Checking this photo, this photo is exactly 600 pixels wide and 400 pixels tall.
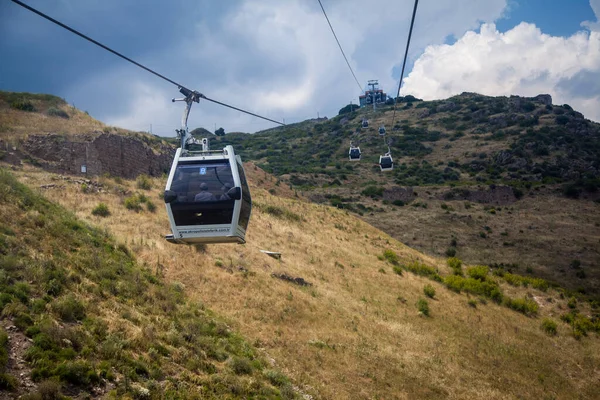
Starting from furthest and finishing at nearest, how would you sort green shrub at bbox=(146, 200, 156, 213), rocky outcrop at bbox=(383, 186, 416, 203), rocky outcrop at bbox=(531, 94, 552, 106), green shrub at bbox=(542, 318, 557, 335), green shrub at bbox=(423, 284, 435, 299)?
1. rocky outcrop at bbox=(531, 94, 552, 106)
2. rocky outcrop at bbox=(383, 186, 416, 203)
3. green shrub at bbox=(423, 284, 435, 299)
4. green shrub at bbox=(542, 318, 557, 335)
5. green shrub at bbox=(146, 200, 156, 213)

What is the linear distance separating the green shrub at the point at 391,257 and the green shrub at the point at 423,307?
913 centimetres

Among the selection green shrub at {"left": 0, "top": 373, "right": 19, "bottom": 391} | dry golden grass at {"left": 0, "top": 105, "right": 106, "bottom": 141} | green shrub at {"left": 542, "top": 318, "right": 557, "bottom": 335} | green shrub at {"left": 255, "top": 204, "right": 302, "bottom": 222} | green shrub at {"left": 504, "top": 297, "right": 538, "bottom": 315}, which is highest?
dry golden grass at {"left": 0, "top": 105, "right": 106, "bottom": 141}

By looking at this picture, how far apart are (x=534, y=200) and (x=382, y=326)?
5730 cm

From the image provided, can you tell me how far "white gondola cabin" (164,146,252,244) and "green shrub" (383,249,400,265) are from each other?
2865cm

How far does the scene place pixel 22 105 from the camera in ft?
158

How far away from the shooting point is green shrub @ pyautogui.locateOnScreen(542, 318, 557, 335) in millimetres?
33384

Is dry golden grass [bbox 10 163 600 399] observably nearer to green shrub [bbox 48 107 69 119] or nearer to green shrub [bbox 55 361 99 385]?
green shrub [bbox 55 361 99 385]

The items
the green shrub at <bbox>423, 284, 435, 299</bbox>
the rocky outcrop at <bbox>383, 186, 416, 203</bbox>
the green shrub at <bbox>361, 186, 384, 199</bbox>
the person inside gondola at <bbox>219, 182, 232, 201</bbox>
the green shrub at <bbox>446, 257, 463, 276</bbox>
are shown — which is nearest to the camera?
the person inside gondola at <bbox>219, 182, 232, 201</bbox>

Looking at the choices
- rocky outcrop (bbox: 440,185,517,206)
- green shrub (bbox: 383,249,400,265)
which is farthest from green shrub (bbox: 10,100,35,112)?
rocky outcrop (bbox: 440,185,517,206)

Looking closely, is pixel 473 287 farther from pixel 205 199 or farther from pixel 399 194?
pixel 399 194

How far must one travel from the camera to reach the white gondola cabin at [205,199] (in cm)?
1301

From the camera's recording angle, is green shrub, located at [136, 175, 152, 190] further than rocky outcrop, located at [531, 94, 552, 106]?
No

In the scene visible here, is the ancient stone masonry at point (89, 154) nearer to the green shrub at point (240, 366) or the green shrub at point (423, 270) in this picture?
the green shrub at point (423, 270)

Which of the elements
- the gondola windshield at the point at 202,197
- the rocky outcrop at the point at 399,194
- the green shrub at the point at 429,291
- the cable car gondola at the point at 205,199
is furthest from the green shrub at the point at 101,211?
the rocky outcrop at the point at 399,194
